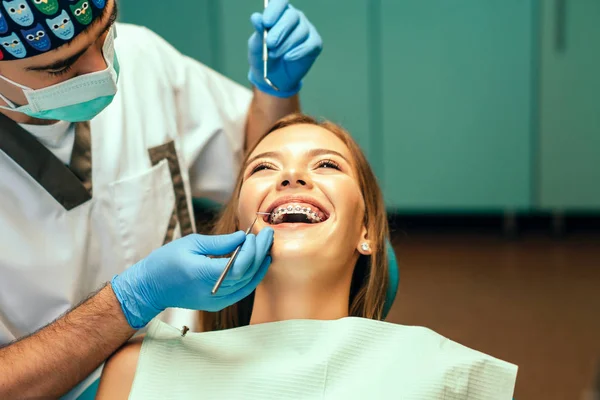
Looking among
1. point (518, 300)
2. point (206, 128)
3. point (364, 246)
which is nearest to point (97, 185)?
point (206, 128)

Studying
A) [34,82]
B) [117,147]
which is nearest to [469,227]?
[117,147]

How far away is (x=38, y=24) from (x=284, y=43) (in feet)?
2.04

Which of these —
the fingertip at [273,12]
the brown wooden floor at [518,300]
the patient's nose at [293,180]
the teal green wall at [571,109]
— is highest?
the fingertip at [273,12]

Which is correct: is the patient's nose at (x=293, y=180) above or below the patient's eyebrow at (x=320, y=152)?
below

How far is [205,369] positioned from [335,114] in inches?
107

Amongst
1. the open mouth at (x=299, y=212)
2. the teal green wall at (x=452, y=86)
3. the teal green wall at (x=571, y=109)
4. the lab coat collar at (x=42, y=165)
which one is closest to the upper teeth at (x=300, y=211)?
the open mouth at (x=299, y=212)

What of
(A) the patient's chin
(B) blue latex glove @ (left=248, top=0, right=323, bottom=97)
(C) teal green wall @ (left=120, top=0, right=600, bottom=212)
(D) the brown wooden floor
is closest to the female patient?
(A) the patient's chin

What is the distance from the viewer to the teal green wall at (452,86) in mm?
3572

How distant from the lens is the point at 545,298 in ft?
10.4

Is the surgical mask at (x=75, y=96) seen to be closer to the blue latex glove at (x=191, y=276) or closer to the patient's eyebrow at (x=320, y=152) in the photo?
the blue latex glove at (x=191, y=276)

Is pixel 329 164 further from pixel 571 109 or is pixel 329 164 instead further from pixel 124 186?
pixel 571 109

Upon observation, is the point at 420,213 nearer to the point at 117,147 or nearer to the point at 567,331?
the point at 567,331

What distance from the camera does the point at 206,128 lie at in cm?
181

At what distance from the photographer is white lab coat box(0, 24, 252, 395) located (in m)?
1.36
